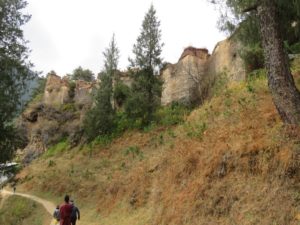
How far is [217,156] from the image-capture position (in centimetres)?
1145

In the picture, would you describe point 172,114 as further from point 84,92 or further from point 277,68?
point 277,68

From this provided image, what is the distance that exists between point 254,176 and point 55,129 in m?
36.1

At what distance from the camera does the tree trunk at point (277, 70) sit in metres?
10.3

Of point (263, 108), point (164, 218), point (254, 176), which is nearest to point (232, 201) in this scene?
point (254, 176)

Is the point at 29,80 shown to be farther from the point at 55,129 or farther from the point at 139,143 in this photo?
the point at 55,129

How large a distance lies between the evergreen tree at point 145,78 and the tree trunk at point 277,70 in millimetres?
19453

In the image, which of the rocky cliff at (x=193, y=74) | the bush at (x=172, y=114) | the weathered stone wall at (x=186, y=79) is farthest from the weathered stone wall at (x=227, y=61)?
the bush at (x=172, y=114)

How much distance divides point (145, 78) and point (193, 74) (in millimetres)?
4151

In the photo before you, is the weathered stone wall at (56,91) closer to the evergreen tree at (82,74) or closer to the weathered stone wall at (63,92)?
the weathered stone wall at (63,92)

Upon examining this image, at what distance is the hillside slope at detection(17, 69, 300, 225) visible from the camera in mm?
9062

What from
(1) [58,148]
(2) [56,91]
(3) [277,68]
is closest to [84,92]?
(2) [56,91]

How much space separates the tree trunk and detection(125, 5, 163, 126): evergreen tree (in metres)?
19.5

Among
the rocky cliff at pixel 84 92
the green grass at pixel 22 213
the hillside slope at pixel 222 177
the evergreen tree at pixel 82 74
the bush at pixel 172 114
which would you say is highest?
the evergreen tree at pixel 82 74

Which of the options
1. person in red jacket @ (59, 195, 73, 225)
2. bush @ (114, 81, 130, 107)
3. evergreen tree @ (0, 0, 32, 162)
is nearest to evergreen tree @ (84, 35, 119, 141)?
bush @ (114, 81, 130, 107)
